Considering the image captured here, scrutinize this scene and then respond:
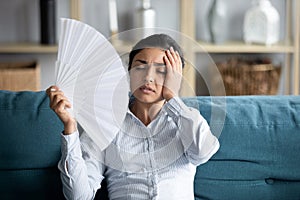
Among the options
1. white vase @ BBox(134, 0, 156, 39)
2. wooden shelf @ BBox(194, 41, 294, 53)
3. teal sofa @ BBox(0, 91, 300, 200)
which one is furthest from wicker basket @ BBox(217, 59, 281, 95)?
teal sofa @ BBox(0, 91, 300, 200)

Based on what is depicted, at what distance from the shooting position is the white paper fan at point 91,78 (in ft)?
5.59

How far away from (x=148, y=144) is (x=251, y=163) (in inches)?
15.6

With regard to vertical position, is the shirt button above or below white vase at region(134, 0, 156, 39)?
below

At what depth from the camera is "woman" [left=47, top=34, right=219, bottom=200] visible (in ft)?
5.76

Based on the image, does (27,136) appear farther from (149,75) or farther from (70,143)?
(149,75)

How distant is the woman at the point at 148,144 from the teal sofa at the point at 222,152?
13 cm

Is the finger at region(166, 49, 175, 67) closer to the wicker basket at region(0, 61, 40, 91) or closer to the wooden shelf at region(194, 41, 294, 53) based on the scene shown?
the wicker basket at region(0, 61, 40, 91)

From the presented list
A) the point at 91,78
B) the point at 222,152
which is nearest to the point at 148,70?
the point at 91,78

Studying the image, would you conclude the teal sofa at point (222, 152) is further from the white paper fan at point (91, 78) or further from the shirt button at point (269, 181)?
the white paper fan at point (91, 78)

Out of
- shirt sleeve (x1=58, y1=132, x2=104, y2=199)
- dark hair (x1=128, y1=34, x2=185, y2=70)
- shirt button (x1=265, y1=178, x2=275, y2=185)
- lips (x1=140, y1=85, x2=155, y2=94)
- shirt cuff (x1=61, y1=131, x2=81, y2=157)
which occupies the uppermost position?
dark hair (x1=128, y1=34, x2=185, y2=70)

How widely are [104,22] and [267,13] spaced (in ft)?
3.31

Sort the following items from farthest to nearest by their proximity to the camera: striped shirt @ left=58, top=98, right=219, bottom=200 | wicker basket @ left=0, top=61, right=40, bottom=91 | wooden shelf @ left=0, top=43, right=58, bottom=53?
wooden shelf @ left=0, top=43, right=58, bottom=53
wicker basket @ left=0, top=61, right=40, bottom=91
striped shirt @ left=58, top=98, right=219, bottom=200

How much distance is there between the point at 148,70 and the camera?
174cm

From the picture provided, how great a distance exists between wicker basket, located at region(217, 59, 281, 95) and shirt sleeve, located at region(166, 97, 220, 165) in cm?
198
